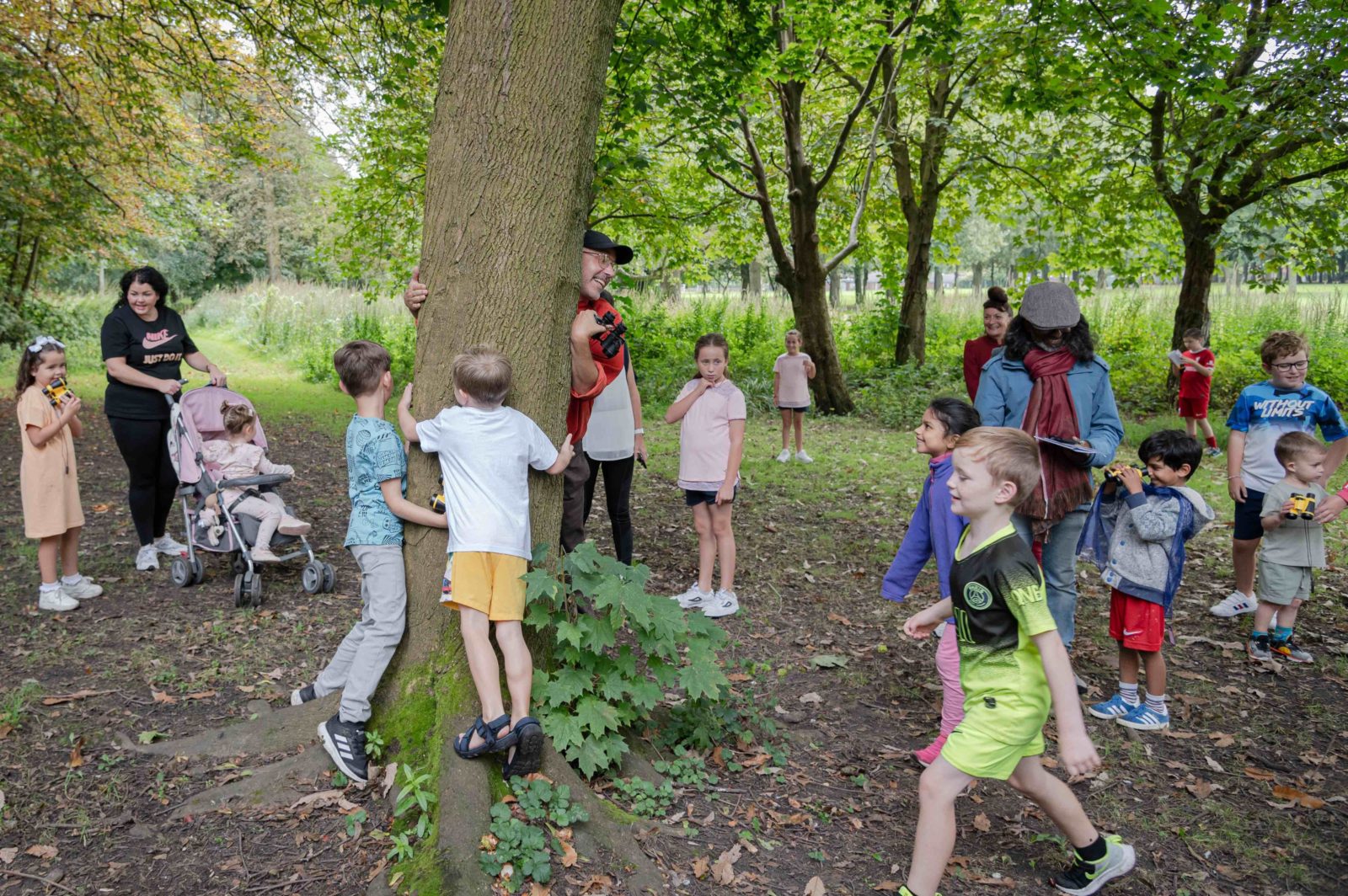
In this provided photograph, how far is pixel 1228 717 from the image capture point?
4.83 metres

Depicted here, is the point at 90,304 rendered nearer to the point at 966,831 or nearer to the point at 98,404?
the point at 98,404

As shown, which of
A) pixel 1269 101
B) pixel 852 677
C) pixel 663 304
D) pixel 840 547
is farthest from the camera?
pixel 663 304

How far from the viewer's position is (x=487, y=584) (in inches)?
134

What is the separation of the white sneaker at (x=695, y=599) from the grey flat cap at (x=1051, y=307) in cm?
280

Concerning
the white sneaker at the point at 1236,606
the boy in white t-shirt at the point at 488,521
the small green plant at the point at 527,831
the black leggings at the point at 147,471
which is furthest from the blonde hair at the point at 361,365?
the white sneaker at the point at 1236,606

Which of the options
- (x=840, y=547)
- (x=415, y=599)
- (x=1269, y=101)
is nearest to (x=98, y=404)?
(x=840, y=547)

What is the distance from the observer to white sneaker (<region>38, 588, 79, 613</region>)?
5746 millimetres

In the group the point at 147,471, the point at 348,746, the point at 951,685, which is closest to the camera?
the point at 348,746

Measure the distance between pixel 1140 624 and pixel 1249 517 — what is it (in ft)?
7.09

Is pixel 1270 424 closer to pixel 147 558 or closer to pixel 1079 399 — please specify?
pixel 1079 399

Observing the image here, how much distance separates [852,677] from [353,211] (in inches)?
506

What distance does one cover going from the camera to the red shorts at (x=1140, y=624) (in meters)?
4.55

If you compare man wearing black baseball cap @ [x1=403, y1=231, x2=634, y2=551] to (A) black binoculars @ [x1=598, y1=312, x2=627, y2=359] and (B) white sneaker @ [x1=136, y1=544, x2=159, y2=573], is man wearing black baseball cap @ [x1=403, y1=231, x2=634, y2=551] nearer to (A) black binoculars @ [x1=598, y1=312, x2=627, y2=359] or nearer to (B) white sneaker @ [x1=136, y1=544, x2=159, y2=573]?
(A) black binoculars @ [x1=598, y1=312, x2=627, y2=359]

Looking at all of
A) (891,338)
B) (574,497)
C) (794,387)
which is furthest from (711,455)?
(891,338)
